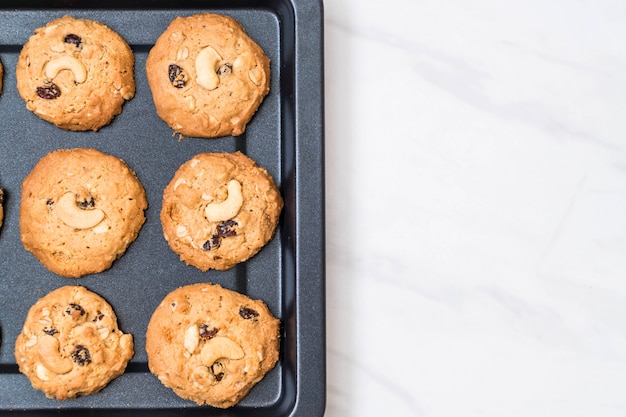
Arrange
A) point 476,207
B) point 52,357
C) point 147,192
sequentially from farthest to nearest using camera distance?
point 476,207 → point 147,192 → point 52,357

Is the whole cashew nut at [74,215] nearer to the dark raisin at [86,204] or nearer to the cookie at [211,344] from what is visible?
the dark raisin at [86,204]

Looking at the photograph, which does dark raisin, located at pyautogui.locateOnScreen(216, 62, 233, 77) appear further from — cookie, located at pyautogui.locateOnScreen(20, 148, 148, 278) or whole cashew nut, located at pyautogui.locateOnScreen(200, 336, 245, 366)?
whole cashew nut, located at pyautogui.locateOnScreen(200, 336, 245, 366)

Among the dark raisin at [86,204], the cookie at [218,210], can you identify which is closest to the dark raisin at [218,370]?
the cookie at [218,210]

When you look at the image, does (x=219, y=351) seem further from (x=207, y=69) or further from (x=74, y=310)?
(x=207, y=69)

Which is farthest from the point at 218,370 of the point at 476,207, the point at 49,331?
the point at 476,207

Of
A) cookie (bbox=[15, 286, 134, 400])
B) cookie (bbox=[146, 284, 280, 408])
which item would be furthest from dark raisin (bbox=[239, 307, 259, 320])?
cookie (bbox=[15, 286, 134, 400])
